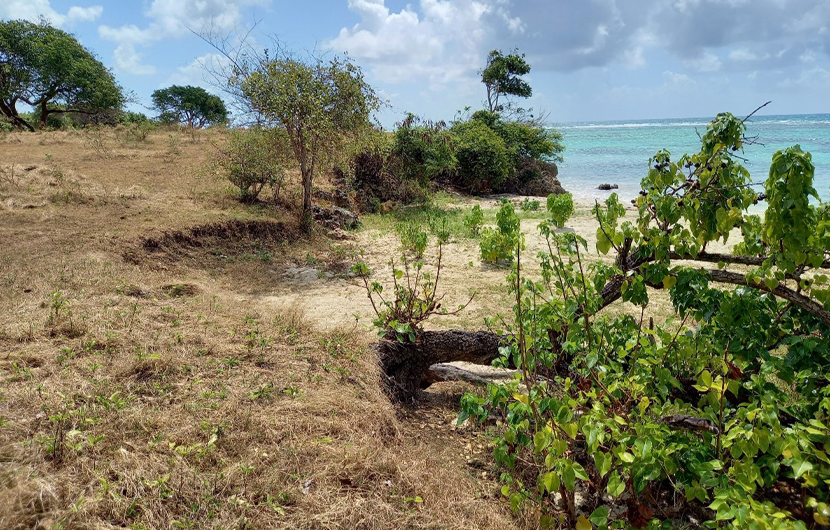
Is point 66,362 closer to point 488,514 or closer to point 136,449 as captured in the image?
point 136,449

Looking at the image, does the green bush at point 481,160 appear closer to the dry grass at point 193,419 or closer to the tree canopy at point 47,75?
the dry grass at point 193,419

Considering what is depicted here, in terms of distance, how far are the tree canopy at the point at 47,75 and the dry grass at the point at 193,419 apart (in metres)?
21.4

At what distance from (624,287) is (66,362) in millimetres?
3845

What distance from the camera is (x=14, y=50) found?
2220 centimetres

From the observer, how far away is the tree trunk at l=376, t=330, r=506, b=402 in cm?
457

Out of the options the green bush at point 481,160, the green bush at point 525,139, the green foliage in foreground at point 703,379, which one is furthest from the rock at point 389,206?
the green foliage in foreground at point 703,379

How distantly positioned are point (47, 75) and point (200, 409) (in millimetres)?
26970

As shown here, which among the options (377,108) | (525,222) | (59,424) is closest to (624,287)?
(59,424)

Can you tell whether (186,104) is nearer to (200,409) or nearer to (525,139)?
(525,139)

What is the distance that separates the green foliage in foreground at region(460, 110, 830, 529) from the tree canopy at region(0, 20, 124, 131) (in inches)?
1015

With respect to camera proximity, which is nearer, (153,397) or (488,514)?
(488,514)

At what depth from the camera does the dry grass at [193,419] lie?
2379mm

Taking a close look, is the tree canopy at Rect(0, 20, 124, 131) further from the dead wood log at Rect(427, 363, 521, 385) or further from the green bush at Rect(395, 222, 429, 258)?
the dead wood log at Rect(427, 363, 521, 385)

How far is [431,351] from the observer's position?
15.3 ft
